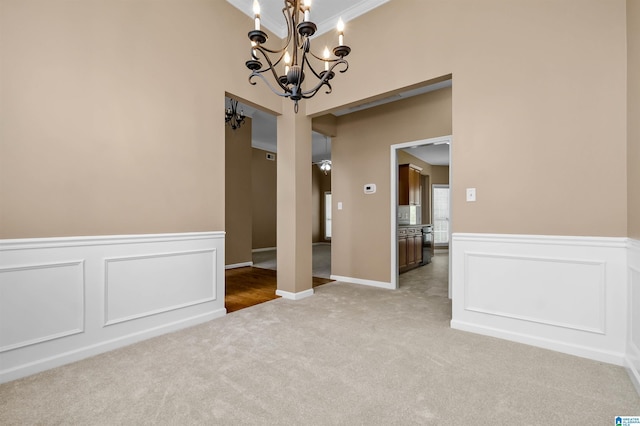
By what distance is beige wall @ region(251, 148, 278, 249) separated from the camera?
8734mm

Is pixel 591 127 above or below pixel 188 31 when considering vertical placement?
below

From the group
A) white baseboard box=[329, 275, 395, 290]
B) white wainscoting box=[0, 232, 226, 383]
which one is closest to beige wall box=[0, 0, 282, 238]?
white wainscoting box=[0, 232, 226, 383]

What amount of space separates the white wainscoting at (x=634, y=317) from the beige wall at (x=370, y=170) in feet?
8.46

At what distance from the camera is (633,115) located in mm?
1997

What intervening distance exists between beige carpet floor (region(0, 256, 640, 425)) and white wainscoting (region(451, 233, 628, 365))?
0.15 metres

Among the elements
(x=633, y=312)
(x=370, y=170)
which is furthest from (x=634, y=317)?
(x=370, y=170)

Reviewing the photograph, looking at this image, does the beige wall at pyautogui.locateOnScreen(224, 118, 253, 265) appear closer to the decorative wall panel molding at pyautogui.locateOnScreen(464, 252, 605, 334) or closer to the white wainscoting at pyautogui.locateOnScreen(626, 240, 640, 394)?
the decorative wall panel molding at pyautogui.locateOnScreen(464, 252, 605, 334)

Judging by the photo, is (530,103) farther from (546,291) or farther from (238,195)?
(238,195)

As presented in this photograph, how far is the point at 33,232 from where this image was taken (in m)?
2.05

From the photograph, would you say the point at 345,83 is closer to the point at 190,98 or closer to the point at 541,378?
the point at 190,98

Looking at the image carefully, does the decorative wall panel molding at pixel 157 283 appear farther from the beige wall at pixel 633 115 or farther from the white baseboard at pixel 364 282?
the beige wall at pixel 633 115

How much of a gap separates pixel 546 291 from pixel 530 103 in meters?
1.54

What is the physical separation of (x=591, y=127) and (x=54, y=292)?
13.4 feet

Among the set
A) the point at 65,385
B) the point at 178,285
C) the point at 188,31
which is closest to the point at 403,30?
the point at 188,31
